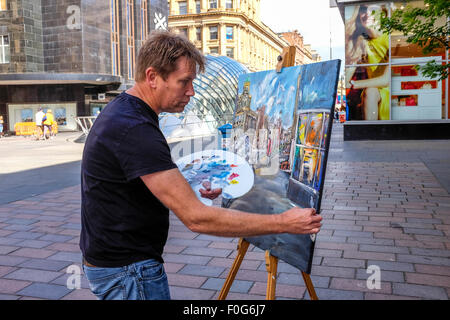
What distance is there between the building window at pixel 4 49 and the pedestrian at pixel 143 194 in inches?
1357

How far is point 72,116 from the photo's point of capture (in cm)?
3250

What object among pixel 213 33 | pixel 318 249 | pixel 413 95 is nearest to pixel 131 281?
pixel 318 249

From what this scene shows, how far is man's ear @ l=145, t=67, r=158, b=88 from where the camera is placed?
6.07ft

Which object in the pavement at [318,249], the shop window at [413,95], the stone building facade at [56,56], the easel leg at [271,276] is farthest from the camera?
the stone building facade at [56,56]

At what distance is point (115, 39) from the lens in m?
36.6

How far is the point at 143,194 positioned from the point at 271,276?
1133mm

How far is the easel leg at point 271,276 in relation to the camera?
253cm

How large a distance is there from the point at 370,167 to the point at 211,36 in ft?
200

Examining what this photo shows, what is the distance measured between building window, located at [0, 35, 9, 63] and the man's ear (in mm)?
34478

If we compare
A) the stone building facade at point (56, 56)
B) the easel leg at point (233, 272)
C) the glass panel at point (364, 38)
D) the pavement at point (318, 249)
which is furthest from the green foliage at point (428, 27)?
the stone building facade at point (56, 56)

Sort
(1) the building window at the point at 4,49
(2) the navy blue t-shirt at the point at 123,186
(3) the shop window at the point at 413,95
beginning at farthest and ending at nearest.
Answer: (1) the building window at the point at 4,49 → (3) the shop window at the point at 413,95 → (2) the navy blue t-shirt at the point at 123,186

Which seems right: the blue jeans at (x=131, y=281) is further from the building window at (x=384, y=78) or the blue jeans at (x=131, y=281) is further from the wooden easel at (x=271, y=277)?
the building window at (x=384, y=78)

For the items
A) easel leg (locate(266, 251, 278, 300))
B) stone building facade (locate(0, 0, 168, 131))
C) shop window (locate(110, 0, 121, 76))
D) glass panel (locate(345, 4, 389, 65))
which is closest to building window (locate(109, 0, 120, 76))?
shop window (locate(110, 0, 121, 76))
